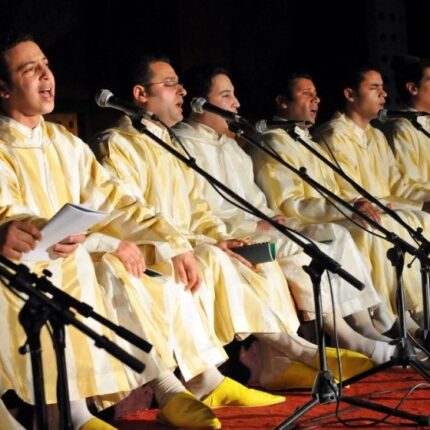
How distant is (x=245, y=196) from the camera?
6.52 m

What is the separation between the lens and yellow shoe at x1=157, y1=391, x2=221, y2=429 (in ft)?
14.7

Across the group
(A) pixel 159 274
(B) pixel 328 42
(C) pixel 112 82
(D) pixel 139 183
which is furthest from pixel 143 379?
(B) pixel 328 42

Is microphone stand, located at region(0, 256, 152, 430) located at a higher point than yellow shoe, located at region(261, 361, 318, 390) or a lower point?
higher

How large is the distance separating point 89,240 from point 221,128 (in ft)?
6.37

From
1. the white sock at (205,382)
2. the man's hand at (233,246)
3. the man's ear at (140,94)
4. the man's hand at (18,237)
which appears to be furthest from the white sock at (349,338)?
the man's hand at (18,237)

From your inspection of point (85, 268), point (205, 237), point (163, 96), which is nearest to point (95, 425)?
point (85, 268)

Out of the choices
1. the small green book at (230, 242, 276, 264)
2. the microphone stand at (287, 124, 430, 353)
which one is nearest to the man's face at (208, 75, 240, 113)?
the microphone stand at (287, 124, 430, 353)

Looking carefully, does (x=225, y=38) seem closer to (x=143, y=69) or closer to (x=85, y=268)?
(x=143, y=69)

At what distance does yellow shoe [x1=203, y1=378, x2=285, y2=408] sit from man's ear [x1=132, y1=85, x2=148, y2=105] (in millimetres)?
1634

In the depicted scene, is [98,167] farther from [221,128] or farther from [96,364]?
[221,128]

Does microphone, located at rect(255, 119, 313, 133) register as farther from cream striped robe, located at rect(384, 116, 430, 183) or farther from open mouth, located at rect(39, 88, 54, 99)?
cream striped robe, located at rect(384, 116, 430, 183)

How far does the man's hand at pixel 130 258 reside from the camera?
4.64 m

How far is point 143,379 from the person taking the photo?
4.46 meters

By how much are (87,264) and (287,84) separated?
3.03 m
